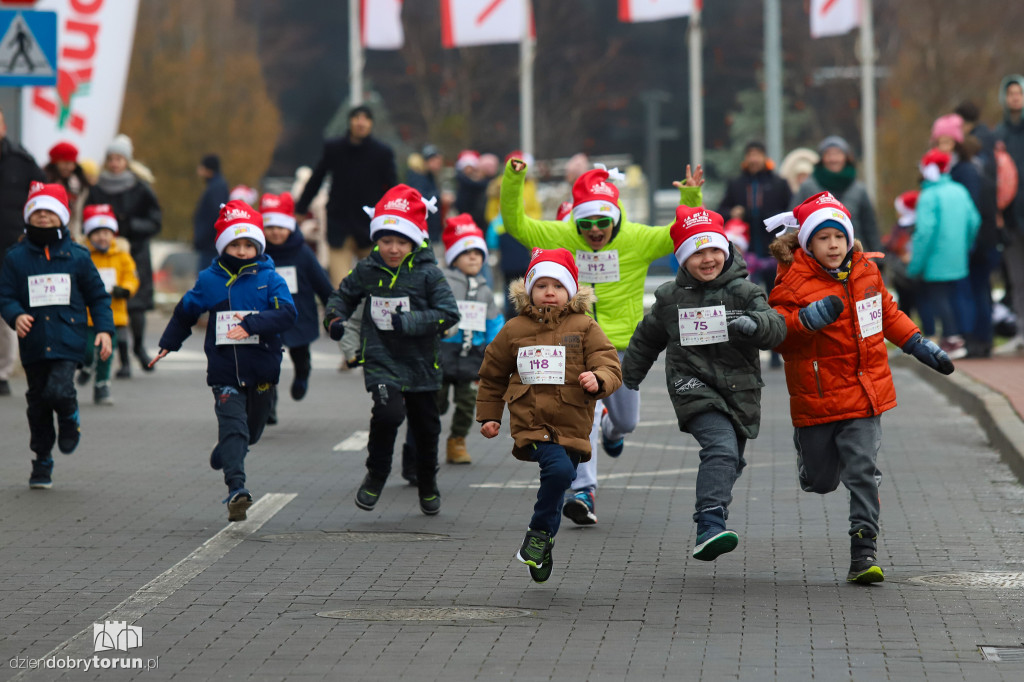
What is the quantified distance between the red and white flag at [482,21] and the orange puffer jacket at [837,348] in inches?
955

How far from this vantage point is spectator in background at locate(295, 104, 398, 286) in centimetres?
1788

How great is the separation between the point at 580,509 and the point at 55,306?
3403mm

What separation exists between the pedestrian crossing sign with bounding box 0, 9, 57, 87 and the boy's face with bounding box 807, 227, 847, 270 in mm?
9221

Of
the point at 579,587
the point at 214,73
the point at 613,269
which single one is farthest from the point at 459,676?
the point at 214,73

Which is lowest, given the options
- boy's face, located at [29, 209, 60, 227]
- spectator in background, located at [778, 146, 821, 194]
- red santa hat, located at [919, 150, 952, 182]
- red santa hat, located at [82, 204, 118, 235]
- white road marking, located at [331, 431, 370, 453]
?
white road marking, located at [331, 431, 370, 453]

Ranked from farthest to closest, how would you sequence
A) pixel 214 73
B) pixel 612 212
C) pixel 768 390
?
pixel 214 73 < pixel 768 390 < pixel 612 212

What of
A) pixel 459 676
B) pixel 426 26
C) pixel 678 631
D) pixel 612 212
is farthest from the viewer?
pixel 426 26

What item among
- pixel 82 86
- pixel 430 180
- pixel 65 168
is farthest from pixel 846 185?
pixel 82 86

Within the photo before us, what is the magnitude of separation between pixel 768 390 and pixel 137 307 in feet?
19.0

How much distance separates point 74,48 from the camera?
19.0 m

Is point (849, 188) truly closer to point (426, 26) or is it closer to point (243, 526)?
point (243, 526)

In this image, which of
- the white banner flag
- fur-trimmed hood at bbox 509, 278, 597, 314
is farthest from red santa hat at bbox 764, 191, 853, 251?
the white banner flag

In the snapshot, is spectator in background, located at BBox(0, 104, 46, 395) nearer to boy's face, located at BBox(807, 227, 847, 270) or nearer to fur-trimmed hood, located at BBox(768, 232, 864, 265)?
fur-trimmed hood, located at BBox(768, 232, 864, 265)

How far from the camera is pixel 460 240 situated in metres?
12.2
